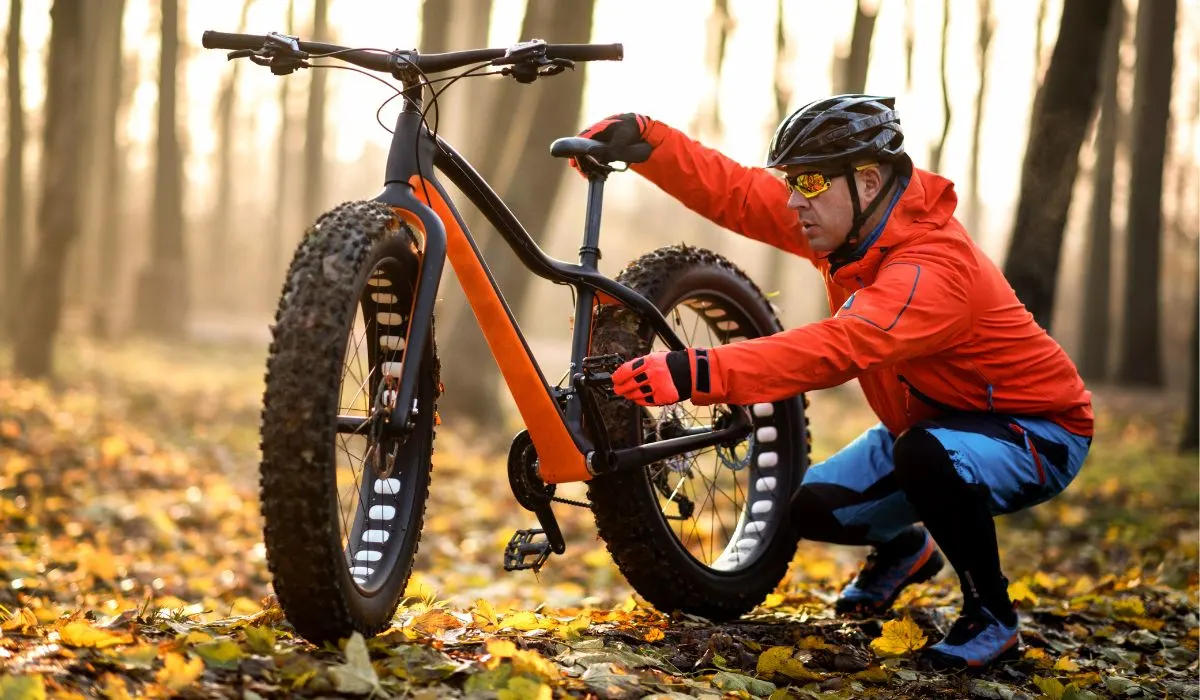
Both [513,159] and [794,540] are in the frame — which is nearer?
[794,540]

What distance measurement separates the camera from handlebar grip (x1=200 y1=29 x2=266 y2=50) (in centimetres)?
289

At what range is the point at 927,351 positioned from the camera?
3369mm

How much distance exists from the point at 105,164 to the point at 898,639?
23.1m

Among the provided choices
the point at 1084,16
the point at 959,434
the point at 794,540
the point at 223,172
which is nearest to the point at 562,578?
the point at 794,540

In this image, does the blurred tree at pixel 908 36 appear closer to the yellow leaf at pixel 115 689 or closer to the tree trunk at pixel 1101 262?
the tree trunk at pixel 1101 262

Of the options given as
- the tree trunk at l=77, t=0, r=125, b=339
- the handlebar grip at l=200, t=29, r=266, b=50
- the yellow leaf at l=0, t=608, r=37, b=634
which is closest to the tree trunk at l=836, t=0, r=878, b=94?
the handlebar grip at l=200, t=29, r=266, b=50

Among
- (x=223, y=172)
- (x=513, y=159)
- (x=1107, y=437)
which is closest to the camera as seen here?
(x=513, y=159)

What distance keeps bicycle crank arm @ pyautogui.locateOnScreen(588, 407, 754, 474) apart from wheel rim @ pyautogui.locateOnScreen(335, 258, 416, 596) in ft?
1.94

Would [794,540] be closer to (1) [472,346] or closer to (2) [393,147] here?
(2) [393,147]

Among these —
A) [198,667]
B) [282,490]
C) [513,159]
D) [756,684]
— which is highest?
[513,159]

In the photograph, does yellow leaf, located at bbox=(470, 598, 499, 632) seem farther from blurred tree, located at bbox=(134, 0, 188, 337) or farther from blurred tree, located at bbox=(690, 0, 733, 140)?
blurred tree, located at bbox=(690, 0, 733, 140)

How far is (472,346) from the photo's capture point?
10867mm

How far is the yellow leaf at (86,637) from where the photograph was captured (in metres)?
2.54

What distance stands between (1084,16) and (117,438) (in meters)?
7.48
